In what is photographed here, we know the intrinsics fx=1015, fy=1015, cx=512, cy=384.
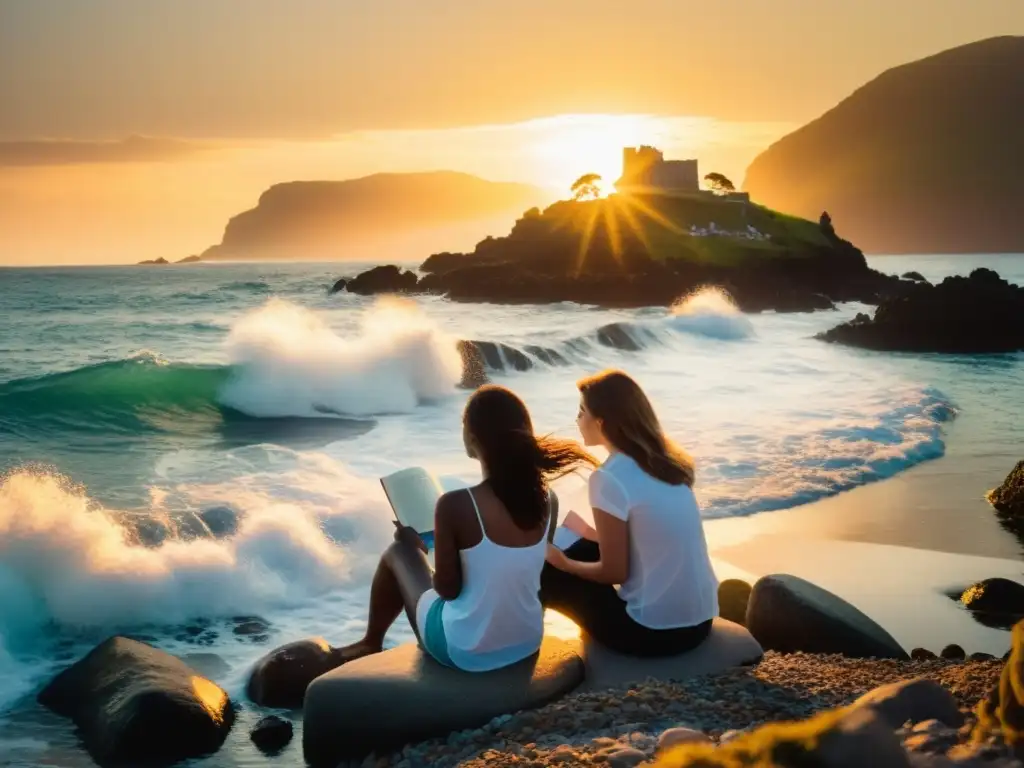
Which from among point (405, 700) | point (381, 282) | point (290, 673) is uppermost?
point (381, 282)

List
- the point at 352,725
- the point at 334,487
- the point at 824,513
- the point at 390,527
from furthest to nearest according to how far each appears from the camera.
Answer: the point at 334,487
the point at 824,513
the point at 390,527
the point at 352,725

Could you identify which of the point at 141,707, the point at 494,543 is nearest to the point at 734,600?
the point at 494,543

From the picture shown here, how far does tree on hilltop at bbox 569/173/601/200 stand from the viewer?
97.6 meters

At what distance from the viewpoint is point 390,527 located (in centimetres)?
933

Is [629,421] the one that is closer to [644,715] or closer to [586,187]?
[644,715]

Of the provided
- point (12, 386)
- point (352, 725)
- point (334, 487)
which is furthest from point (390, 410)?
point (352, 725)

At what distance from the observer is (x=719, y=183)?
10294 centimetres

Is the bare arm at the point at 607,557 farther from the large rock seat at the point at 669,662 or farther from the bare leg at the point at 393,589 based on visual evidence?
the bare leg at the point at 393,589

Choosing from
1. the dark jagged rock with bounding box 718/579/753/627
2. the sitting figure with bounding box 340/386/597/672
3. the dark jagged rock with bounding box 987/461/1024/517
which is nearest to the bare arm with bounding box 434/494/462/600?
the sitting figure with bounding box 340/386/597/672

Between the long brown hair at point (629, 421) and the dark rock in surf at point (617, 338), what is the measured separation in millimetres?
25781

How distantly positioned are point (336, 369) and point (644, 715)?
16936 mm

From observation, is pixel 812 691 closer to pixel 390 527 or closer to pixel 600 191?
pixel 390 527

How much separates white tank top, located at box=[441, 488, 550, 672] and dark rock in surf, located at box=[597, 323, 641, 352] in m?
25.9

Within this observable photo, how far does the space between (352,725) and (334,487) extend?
6.57 m
